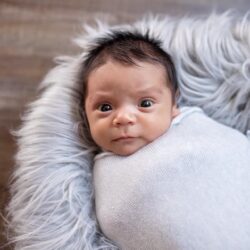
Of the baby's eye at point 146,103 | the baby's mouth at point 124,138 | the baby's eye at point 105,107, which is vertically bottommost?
the baby's mouth at point 124,138

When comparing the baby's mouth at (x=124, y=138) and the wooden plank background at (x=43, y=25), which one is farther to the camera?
the wooden plank background at (x=43, y=25)

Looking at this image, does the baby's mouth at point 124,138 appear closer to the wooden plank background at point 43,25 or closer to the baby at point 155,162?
the baby at point 155,162

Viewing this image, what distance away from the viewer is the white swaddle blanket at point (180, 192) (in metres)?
0.75

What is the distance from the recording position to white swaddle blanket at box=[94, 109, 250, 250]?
753 millimetres

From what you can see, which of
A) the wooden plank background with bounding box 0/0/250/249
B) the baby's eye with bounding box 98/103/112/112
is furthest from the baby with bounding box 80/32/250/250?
the wooden plank background with bounding box 0/0/250/249

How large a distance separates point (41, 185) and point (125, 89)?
0.21 metres

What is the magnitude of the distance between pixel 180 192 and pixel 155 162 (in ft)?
0.21

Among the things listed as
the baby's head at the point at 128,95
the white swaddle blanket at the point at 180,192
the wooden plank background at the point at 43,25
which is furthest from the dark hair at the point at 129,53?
the wooden plank background at the point at 43,25

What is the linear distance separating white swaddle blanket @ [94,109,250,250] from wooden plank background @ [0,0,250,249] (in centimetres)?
30

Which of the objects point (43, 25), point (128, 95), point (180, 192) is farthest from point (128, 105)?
point (43, 25)

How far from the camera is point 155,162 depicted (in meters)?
0.81

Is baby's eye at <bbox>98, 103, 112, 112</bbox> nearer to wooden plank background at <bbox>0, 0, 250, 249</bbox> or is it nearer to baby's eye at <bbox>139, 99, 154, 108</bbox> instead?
baby's eye at <bbox>139, 99, 154, 108</bbox>

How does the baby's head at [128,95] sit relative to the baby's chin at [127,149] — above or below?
above

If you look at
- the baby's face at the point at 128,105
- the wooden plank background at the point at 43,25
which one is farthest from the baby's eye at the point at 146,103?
the wooden plank background at the point at 43,25
